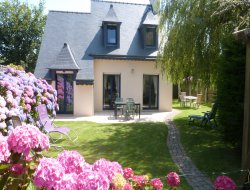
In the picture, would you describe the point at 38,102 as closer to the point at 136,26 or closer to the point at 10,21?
the point at 136,26

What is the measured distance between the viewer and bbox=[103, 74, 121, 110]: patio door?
64.2 feet

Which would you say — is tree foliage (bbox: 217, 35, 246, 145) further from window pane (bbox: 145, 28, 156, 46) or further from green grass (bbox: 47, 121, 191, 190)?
window pane (bbox: 145, 28, 156, 46)

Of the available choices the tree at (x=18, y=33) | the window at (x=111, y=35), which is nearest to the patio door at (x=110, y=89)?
the window at (x=111, y=35)

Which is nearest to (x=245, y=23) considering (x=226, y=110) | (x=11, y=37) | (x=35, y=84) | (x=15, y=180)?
(x=226, y=110)

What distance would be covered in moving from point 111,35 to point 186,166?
1419cm

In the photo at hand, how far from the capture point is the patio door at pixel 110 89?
19.6 meters

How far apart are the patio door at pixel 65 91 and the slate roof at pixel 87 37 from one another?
0.78 meters

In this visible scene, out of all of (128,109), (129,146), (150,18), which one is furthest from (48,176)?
(150,18)

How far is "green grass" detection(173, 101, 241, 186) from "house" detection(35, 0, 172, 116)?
8007 millimetres

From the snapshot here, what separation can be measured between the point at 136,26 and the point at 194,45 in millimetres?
9769

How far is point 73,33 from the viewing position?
19.8 m

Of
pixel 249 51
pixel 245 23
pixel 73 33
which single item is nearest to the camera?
pixel 249 51

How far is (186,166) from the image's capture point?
23.4 ft

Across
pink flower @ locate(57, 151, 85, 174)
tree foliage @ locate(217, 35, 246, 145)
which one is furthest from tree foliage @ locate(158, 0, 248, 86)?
pink flower @ locate(57, 151, 85, 174)
